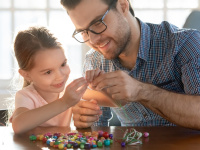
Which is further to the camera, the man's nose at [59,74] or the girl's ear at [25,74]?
the girl's ear at [25,74]

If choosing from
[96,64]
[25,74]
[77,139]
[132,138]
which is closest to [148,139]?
[132,138]

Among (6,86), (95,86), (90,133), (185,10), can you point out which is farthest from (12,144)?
(185,10)

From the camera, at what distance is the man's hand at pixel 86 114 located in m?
1.80

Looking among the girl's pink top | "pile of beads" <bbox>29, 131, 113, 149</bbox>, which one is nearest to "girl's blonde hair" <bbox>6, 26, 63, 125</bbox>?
the girl's pink top

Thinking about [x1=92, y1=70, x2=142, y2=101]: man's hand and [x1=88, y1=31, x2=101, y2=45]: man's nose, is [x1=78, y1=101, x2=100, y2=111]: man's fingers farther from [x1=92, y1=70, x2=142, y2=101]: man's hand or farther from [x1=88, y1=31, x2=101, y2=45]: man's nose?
[x1=88, y1=31, x2=101, y2=45]: man's nose

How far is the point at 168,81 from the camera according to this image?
207 centimetres

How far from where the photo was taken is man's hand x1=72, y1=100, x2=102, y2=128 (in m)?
1.80

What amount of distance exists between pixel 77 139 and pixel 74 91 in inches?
11.5

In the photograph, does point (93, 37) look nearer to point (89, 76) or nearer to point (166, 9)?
point (89, 76)

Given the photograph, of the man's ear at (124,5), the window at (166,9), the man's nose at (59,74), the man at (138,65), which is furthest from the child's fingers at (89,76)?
the window at (166,9)

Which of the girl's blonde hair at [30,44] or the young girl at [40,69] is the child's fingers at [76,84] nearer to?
the young girl at [40,69]

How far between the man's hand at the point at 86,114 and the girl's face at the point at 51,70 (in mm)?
193

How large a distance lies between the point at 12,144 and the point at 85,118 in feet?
1.35

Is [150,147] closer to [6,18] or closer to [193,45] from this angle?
[193,45]
